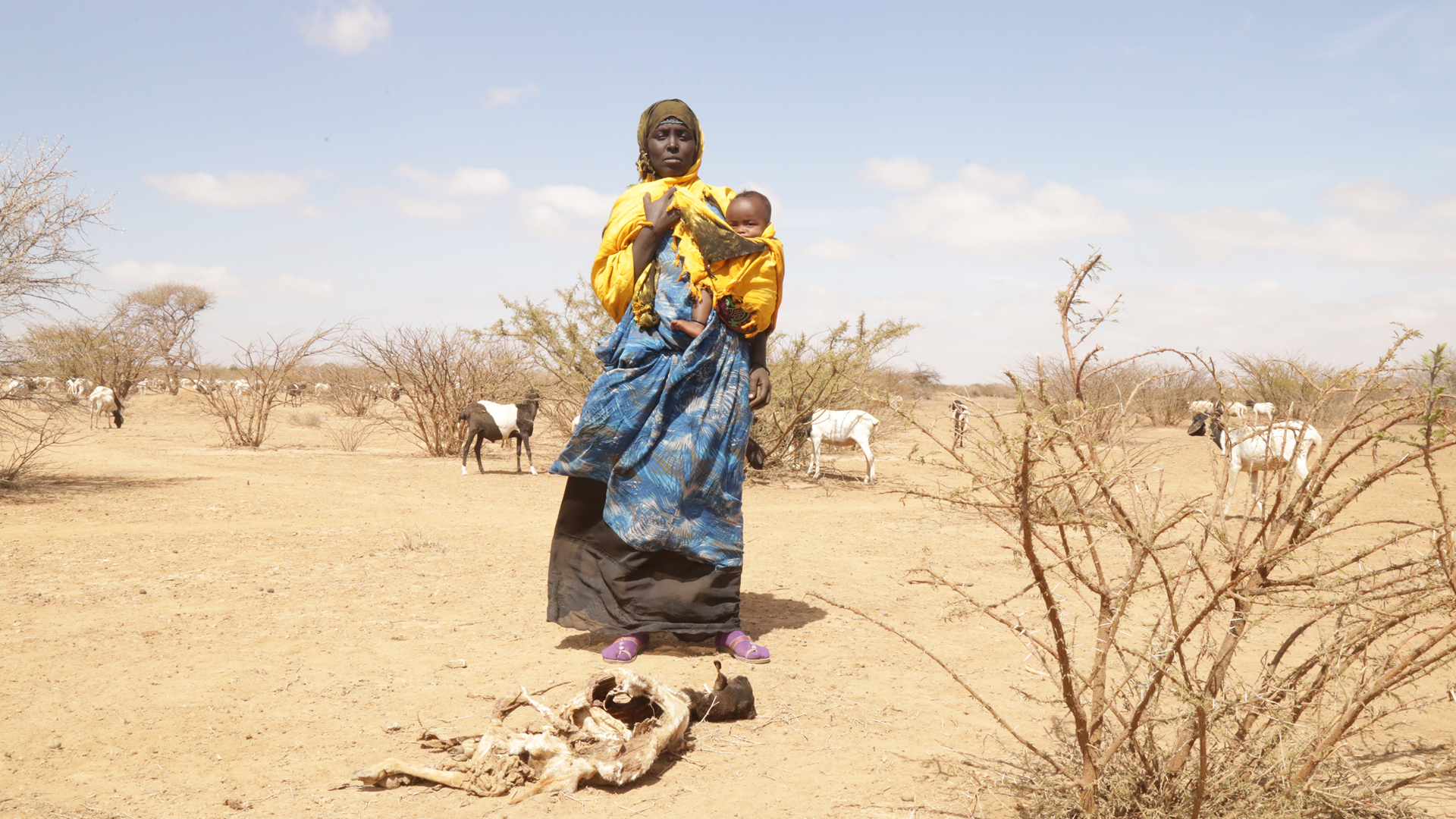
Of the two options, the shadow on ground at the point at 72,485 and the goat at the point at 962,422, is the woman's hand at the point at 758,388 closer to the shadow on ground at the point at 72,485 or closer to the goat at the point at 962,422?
the goat at the point at 962,422

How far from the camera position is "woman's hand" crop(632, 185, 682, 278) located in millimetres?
3619

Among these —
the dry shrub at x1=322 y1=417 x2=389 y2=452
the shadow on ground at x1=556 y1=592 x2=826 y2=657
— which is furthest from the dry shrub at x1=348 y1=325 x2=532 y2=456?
the shadow on ground at x1=556 y1=592 x2=826 y2=657

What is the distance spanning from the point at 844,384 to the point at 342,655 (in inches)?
330

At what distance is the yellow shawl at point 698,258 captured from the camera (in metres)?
3.62

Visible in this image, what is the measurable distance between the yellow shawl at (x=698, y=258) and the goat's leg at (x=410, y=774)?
1758mm

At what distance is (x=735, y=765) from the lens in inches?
106

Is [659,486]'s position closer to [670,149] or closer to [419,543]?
[670,149]

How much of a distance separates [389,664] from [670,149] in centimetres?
230

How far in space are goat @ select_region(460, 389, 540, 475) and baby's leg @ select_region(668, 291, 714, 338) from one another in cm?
775

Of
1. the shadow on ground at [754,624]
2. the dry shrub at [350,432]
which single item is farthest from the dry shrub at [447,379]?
the shadow on ground at [754,624]

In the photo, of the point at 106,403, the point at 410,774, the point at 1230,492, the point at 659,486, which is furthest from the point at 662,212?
the point at 106,403

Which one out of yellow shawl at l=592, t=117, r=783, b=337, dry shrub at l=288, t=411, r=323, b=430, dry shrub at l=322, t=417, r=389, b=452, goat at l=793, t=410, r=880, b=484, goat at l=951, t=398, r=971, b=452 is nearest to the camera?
goat at l=951, t=398, r=971, b=452

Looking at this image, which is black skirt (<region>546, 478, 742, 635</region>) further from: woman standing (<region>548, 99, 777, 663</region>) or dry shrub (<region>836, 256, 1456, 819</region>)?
dry shrub (<region>836, 256, 1456, 819</region>)

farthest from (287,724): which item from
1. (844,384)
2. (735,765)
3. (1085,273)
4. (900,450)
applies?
(900,450)
